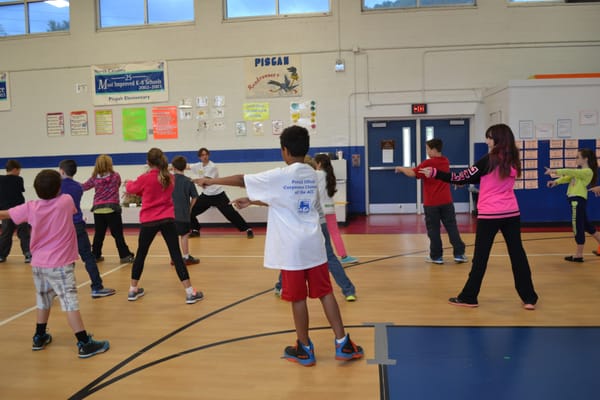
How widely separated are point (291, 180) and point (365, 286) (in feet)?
8.13

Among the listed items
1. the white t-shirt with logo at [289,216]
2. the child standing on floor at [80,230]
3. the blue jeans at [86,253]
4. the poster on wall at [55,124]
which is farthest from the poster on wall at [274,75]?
the white t-shirt with logo at [289,216]

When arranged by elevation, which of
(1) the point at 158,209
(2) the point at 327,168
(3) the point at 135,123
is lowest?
(1) the point at 158,209

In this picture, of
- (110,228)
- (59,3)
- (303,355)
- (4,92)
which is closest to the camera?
(303,355)

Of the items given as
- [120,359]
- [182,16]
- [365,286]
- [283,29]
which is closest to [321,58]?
[283,29]

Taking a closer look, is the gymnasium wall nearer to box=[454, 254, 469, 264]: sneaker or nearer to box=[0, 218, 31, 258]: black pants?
box=[0, 218, 31, 258]: black pants

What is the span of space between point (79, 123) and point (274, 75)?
4.52 meters

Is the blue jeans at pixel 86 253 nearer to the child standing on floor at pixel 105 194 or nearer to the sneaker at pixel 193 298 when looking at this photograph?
the child standing on floor at pixel 105 194

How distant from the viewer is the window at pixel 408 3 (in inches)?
404

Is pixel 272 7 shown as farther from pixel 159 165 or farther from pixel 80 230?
pixel 80 230

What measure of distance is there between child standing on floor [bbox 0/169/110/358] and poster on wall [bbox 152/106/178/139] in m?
7.52

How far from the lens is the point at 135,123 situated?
11070 mm

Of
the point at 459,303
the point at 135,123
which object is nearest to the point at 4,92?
the point at 135,123

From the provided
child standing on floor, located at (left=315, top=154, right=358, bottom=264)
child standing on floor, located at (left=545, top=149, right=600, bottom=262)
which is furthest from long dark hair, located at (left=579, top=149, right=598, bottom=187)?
child standing on floor, located at (left=315, top=154, right=358, bottom=264)

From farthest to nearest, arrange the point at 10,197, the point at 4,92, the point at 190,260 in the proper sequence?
the point at 4,92, the point at 10,197, the point at 190,260
